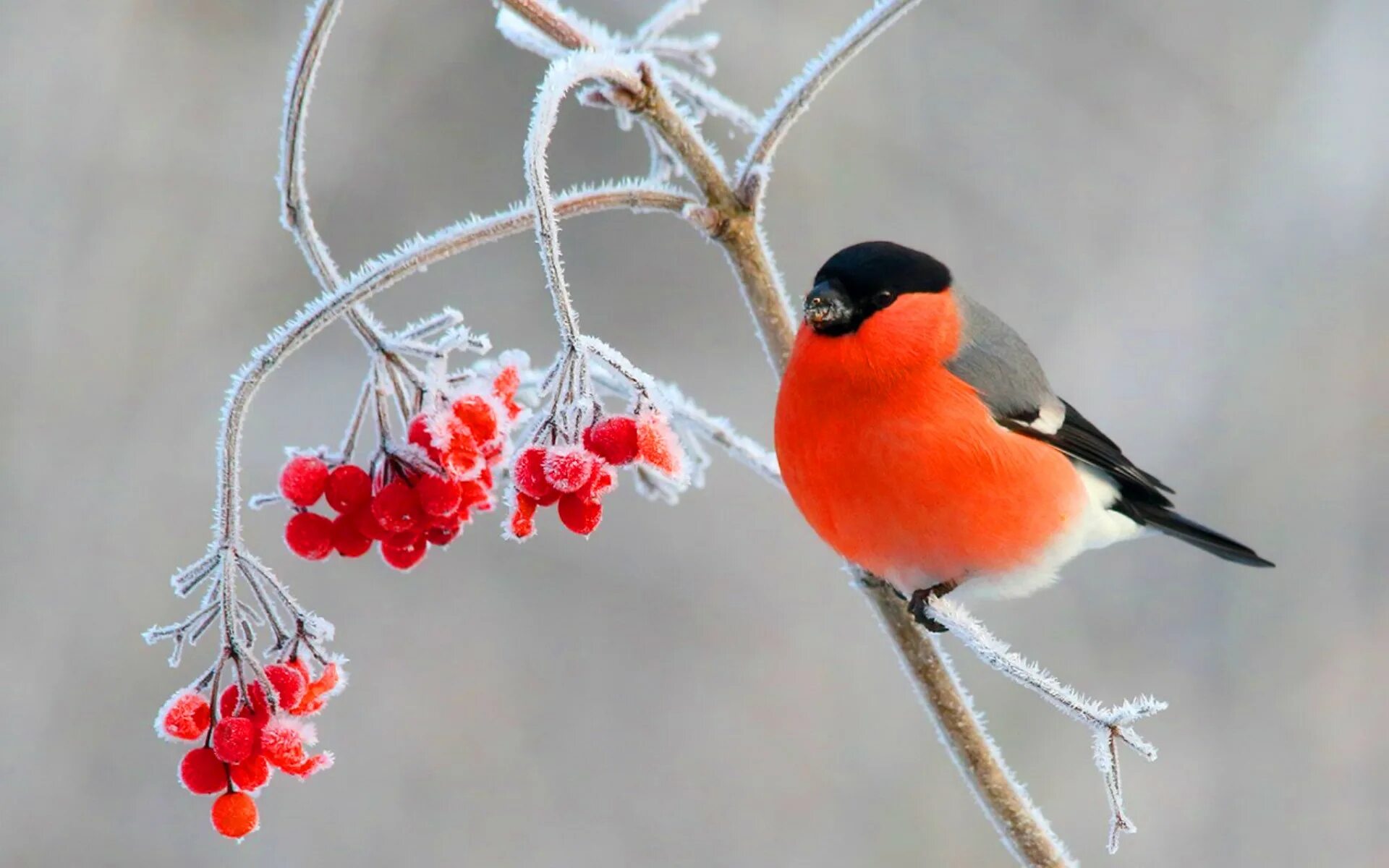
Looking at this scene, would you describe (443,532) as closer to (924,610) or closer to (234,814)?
(234,814)

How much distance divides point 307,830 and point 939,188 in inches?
93.5

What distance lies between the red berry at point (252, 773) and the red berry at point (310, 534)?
0.15 m

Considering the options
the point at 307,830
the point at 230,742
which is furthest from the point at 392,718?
the point at 230,742

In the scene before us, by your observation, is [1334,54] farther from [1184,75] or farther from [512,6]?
[512,6]

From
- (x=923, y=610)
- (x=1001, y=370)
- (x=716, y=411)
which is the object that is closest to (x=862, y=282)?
(x=1001, y=370)

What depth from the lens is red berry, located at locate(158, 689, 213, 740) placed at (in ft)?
2.67

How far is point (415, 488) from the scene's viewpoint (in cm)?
88

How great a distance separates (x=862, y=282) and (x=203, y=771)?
0.81 meters

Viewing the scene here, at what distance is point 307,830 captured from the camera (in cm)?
316

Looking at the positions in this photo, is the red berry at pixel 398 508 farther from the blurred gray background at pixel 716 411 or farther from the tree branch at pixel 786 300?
the blurred gray background at pixel 716 411

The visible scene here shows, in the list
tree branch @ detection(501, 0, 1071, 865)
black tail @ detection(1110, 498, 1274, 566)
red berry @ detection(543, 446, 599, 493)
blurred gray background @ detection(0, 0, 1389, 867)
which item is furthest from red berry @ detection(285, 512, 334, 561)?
blurred gray background @ detection(0, 0, 1389, 867)

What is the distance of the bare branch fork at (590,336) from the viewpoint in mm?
776

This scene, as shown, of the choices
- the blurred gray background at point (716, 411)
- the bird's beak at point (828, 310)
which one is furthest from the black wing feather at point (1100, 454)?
the blurred gray background at point (716, 411)

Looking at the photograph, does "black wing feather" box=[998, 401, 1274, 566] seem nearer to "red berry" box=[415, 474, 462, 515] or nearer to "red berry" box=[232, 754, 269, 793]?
"red berry" box=[415, 474, 462, 515]
